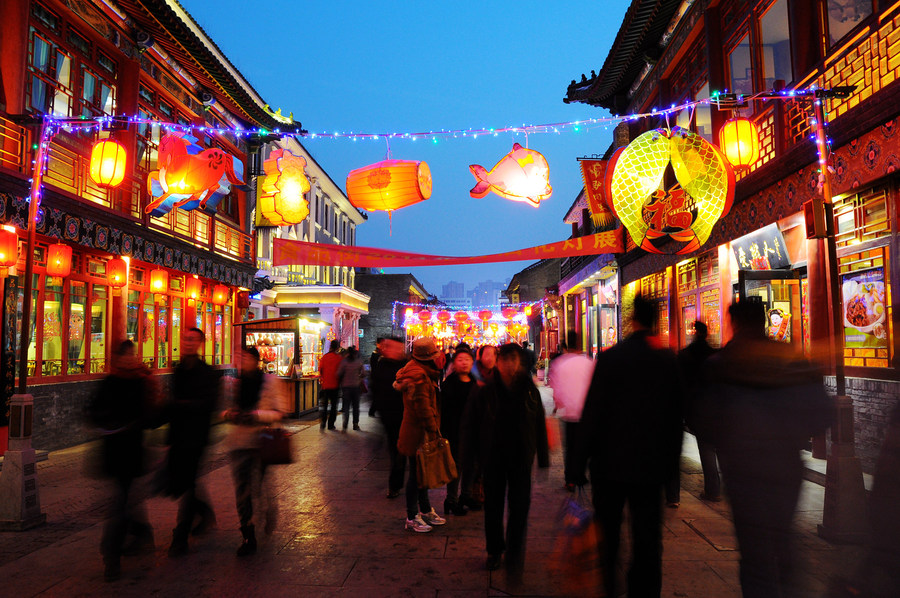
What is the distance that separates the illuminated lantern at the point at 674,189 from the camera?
8.16 meters

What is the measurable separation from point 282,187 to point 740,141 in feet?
26.2

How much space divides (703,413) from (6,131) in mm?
11028

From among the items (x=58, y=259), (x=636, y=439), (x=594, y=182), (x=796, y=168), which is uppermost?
(x=594, y=182)

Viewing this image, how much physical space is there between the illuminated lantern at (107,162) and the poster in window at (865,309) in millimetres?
11494

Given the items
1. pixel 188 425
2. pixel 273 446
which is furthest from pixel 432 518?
pixel 188 425

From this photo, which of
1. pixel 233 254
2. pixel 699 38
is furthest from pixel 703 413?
pixel 233 254

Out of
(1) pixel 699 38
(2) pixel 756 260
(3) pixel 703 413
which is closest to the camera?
(3) pixel 703 413

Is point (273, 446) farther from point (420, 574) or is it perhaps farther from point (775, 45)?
point (775, 45)

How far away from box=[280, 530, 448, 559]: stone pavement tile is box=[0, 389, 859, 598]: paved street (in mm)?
18

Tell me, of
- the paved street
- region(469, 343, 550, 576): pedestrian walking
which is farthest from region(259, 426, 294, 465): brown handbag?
region(469, 343, 550, 576): pedestrian walking

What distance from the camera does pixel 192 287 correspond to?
55.8 feet

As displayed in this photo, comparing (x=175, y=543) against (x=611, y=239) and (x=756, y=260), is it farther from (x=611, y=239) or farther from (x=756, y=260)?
(x=611, y=239)

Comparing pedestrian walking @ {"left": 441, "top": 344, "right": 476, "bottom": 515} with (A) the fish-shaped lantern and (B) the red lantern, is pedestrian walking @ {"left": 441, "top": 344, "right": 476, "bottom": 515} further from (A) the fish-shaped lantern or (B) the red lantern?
(B) the red lantern

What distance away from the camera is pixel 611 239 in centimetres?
1508
